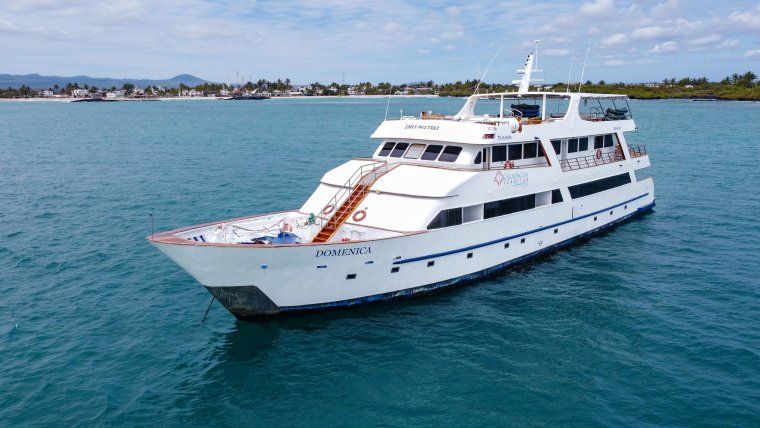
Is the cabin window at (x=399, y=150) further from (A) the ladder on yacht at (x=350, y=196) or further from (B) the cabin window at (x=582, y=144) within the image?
(B) the cabin window at (x=582, y=144)

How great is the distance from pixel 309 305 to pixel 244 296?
2225 mm

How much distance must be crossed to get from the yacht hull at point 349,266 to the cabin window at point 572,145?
19.0 feet

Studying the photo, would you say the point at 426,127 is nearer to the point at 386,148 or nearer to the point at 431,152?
the point at 431,152

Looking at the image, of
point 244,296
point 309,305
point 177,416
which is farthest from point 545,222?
point 177,416

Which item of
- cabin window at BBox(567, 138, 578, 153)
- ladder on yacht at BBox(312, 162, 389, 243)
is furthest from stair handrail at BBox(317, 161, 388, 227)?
cabin window at BBox(567, 138, 578, 153)

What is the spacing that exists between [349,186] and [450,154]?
4.63 metres

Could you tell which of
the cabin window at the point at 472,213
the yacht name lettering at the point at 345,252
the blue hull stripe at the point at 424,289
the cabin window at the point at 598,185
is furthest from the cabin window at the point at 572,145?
the yacht name lettering at the point at 345,252

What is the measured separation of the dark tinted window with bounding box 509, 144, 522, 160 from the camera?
23969 mm

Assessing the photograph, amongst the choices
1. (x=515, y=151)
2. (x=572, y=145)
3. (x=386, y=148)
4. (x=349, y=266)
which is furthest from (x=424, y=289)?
(x=572, y=145)

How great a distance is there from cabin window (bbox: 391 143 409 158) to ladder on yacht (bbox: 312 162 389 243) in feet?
3.41

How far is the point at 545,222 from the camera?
2433cm

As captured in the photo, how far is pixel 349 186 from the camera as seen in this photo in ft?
72.5

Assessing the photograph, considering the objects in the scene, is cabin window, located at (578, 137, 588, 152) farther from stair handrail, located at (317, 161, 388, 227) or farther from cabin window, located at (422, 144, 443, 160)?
stair handrail, located at (317, 161, 388, 227)

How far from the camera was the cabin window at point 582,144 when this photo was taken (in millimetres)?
28277
